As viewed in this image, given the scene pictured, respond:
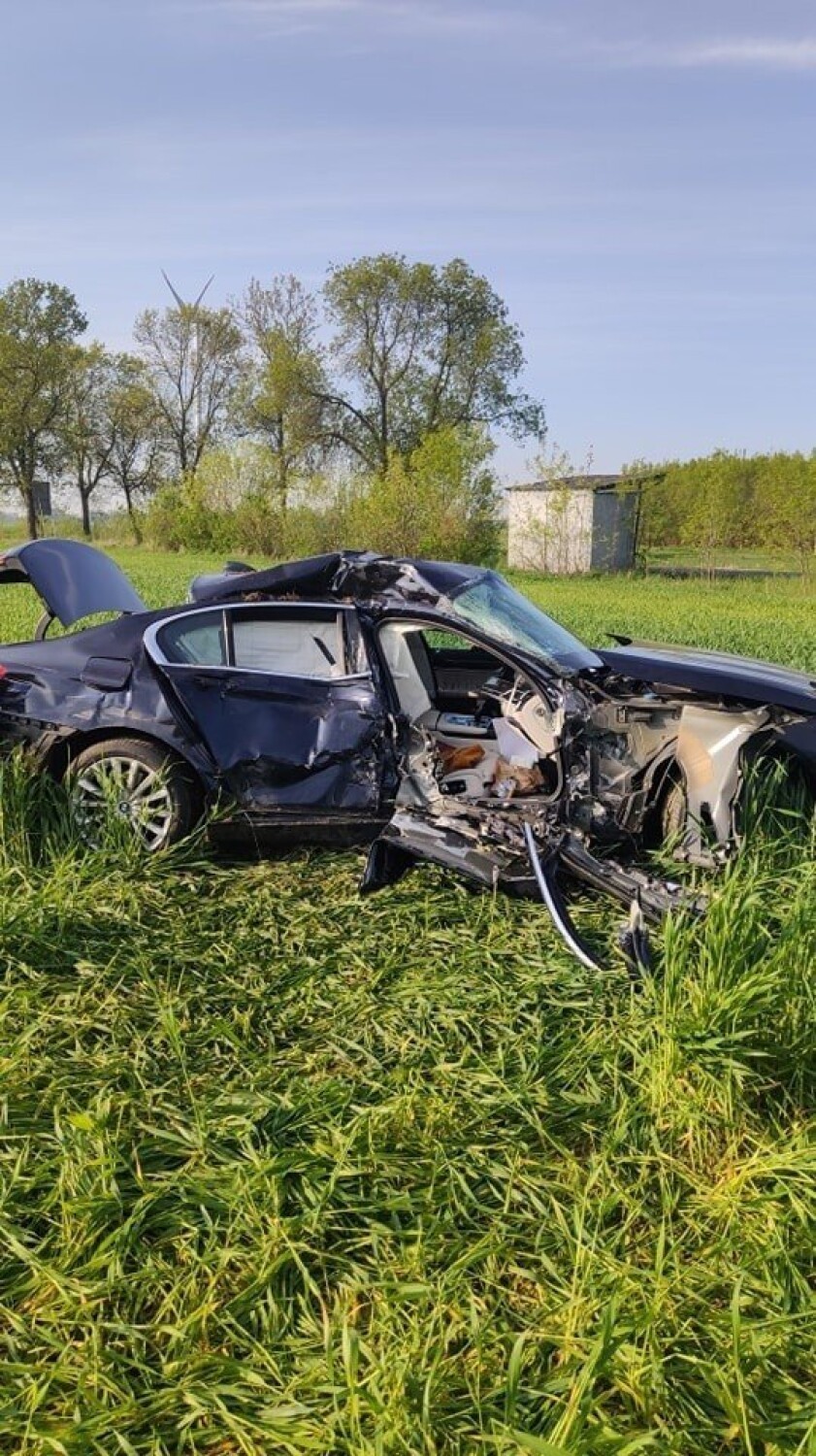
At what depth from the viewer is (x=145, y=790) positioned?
528 cm

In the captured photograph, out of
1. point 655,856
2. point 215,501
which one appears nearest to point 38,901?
point 655,856

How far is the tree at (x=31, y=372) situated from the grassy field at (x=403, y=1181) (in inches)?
2133

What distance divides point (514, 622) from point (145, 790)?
206cm

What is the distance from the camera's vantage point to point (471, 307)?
4909 cm

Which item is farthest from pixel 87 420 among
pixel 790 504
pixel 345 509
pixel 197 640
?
pixel 197 640

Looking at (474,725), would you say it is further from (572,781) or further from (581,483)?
(581,483)

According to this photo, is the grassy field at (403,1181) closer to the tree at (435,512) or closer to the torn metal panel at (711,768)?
the torn metal panel at (711,768)

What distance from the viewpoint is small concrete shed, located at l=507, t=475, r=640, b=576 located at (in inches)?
1505

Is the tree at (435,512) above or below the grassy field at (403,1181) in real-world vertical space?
above

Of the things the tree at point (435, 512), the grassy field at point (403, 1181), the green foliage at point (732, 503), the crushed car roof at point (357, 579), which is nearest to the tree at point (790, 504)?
the green foliage at point (732, 503)

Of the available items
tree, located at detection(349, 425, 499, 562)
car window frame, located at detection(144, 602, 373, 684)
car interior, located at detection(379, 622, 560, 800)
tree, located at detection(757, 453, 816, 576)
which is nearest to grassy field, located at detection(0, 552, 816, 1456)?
car interior, located at detection(379, 622, 560, 800)

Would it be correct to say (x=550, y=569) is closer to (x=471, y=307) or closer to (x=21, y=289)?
(x=471, y=307)

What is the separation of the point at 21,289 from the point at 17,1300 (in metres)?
59.9

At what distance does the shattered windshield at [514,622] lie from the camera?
5145 mm
